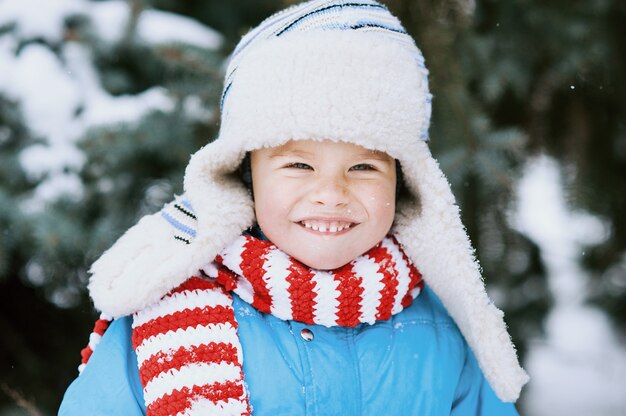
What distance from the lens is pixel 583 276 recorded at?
2.57 metres

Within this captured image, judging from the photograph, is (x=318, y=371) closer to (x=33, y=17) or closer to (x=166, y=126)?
(x=166, y=126)

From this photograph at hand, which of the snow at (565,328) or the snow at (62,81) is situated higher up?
the snow at (62,81)

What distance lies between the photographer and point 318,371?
1245 mm

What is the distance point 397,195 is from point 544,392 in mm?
1876

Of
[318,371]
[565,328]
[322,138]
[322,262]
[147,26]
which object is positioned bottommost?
[565,328]

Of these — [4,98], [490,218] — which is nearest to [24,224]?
[4,98]

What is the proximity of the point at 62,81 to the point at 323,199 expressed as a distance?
0.91 m

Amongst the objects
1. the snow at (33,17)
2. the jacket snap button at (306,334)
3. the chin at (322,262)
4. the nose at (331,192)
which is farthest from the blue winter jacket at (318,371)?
the snow at (33,17)

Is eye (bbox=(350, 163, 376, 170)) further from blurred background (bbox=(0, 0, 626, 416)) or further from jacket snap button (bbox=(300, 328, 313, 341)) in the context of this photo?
blurred background (bbox=(0, 0, 626, 416))

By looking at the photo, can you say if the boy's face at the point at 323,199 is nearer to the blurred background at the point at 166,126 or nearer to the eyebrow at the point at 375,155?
the eyebrow at the point at 375,155

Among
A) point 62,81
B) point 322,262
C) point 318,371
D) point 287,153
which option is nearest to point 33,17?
point 62,81

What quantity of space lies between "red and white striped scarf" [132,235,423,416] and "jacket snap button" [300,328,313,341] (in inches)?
0.8

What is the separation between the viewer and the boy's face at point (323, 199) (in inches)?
49.9

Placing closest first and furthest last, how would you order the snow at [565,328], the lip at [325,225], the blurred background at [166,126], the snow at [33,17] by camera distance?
1. the lip at [325,225]
2. the blurred background at [166,126]
3. the snow at [33,17]
4. the snow at [565,328]
